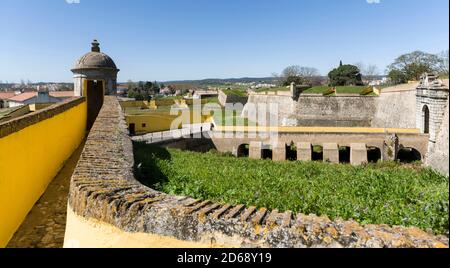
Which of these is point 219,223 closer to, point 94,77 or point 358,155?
point 94,77

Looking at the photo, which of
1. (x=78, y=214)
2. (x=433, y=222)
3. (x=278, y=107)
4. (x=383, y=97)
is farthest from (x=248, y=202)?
(x=278, y=107)

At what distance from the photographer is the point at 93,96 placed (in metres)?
16.7

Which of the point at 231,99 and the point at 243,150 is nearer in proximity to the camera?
the point at 243,150

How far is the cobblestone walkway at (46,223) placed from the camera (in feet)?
15.8

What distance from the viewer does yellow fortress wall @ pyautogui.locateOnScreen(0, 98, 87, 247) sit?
482 cm

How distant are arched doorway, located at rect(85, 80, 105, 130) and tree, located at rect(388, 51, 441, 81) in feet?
119

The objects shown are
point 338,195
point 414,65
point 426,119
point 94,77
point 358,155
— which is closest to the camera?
point 338,195

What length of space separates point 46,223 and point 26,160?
3.81 ft

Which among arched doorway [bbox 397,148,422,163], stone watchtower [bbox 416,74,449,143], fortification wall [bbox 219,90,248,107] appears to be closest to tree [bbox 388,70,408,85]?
fortification wall [bbox 219,90,248,107]

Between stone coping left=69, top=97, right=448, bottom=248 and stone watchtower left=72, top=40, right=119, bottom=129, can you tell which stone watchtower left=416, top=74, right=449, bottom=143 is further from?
stone coping left=69, top=97, right=448, bottom=248

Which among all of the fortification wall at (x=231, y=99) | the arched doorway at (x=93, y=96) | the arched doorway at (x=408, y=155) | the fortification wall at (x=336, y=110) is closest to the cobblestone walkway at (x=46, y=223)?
the arched doorway at (x=93, y=96)

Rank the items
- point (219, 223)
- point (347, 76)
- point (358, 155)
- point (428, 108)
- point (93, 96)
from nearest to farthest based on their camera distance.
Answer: point (219, 223), point (93, 96), point (358, 155), point (428, 108), point (347, 76)

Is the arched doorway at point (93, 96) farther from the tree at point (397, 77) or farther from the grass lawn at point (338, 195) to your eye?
the tree at point (397, 77)

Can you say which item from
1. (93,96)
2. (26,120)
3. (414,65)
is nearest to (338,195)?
(26,120)
